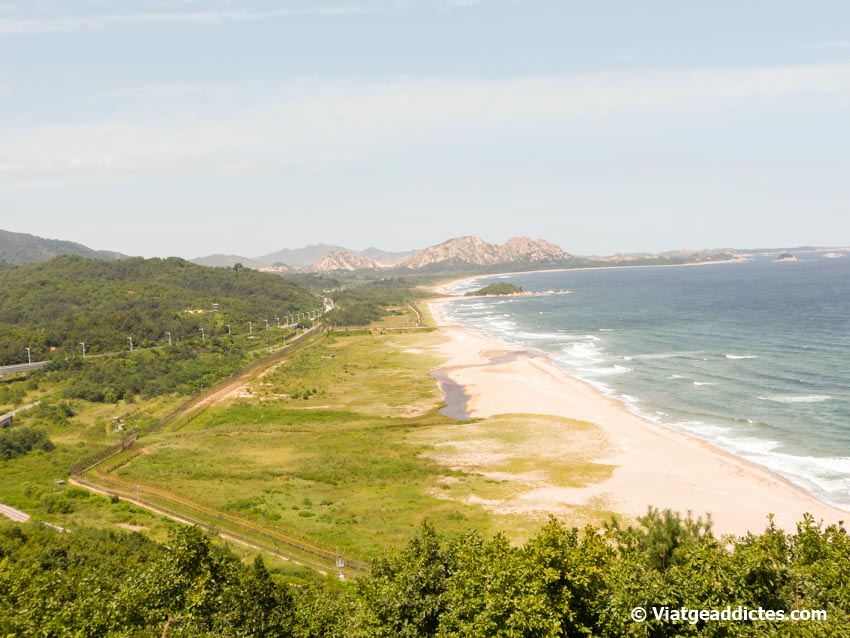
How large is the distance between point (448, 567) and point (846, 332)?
136416mm

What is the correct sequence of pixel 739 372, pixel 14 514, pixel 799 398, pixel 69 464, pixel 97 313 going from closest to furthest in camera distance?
pixel 14 514 → pixel 69 464 → pixel 799 398 → pixel 739 372 → pixel 97 313

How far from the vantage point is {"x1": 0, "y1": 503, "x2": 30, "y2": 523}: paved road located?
44531 mm

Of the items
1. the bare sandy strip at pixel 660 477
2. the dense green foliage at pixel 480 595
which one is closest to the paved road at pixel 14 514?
the dense green foliage at pixel 480 595

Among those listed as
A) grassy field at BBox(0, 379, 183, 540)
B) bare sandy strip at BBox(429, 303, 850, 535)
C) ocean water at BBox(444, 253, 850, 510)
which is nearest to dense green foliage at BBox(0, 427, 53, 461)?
grassy field at BBox(0, 379, 183, 540)

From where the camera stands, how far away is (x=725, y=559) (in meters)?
22.4

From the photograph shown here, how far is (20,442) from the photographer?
69.1 m

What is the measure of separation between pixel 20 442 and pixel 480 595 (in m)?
68.5

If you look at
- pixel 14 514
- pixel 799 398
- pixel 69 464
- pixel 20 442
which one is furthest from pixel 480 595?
pixel 799 398

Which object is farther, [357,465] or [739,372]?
[739,372]

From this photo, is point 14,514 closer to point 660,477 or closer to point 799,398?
point 660,477

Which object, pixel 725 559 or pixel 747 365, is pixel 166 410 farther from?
pixel 747 365

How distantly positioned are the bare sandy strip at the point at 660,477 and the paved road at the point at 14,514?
3918cm

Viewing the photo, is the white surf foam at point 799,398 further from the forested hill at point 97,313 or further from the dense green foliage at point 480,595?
the forested hill at point 97,313

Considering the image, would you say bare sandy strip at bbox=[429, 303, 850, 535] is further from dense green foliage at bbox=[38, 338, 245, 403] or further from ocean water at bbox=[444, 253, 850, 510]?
dense green foliage at bbox=[38, 338, 245, 403]
